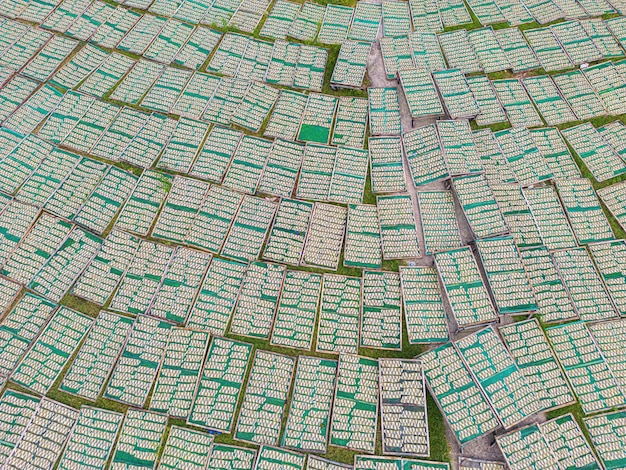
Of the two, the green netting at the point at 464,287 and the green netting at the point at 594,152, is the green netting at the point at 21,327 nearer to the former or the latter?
the green netting at the point at 464,287

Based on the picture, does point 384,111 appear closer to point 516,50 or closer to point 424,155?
point 424,155

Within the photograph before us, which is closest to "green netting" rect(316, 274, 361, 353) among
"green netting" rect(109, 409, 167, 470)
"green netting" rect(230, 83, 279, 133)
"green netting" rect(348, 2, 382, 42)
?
"green netting" rect(109, 409, 167, 470)

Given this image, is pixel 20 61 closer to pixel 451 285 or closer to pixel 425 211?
pixel 425 211

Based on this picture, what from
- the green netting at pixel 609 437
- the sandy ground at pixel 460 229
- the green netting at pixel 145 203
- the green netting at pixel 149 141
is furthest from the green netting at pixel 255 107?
the green netting at pixel 609 437

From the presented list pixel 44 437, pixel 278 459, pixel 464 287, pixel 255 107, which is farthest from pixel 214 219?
pixel 464 287

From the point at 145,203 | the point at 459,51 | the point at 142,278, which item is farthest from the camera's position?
the point at 459,51

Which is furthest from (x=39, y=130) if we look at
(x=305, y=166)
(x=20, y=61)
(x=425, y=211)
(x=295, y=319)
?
(x=425, y=211)

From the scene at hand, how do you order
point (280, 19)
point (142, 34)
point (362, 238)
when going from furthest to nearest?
point (280, 19) → point (142, 34) → point (362, 238)
